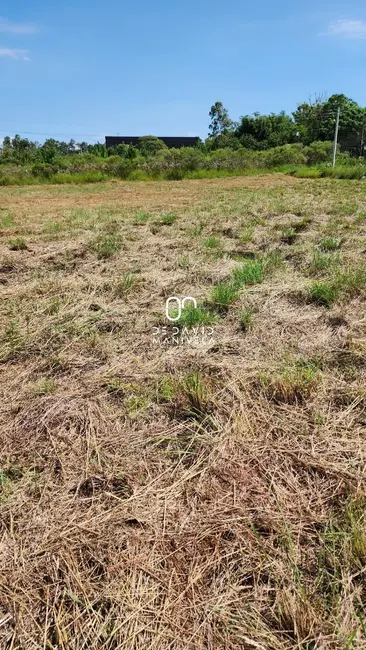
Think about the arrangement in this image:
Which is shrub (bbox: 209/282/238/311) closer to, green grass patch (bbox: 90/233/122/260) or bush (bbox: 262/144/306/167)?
green grass patch (bbox: 90/233/122/260)

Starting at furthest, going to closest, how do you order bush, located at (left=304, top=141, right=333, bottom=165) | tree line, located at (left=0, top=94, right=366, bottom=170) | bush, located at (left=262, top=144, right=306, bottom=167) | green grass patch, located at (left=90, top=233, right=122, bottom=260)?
tree line, located at (left=0, top=94, right=366, bottom=170), bush, located at (left=304, top=141, right=333, bottom=165), bush, located at (left=262, top=144, right=306, bottom=167), green grass patch, located at (left=90, top=233, right=122, bottom=260)

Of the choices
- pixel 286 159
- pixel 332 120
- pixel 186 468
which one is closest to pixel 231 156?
pixel 286 159

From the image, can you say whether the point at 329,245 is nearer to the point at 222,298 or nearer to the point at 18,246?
Result: the point at 222,298

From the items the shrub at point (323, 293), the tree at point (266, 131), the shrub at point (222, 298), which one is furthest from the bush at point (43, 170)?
the shrub at point (323, 293)

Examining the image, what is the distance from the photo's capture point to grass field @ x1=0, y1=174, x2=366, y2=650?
1.01m

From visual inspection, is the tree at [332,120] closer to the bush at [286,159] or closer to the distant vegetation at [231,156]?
the distant vegetation at [231,156]

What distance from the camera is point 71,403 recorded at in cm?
183

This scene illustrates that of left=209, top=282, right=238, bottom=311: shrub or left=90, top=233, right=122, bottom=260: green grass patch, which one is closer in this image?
left=209, top=282, right=238, bottom=311: shrub

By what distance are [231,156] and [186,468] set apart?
2848 cm

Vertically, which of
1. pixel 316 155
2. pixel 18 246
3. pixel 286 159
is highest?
pixel 316 155

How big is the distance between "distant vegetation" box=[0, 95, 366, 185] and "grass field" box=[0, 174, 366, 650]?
16.8m

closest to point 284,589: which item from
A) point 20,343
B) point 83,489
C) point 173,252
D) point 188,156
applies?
point 83,489

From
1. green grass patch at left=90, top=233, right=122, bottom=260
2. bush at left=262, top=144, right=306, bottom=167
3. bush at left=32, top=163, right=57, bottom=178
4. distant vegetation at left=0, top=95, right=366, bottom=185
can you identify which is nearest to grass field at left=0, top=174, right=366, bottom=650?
green grass patch at left=90, top=233, right=122, bottom=260

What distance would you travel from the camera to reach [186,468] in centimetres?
147
